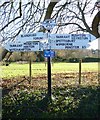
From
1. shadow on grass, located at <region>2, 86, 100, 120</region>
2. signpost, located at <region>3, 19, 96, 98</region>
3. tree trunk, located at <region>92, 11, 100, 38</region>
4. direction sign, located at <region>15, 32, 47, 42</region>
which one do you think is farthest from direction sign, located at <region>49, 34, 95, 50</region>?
tree trunk, located at <region>92, 11, 100, 38</region>

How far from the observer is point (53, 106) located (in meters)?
8.16

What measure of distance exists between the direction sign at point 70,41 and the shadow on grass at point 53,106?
55.1 inches

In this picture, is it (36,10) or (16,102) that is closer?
(16,102)

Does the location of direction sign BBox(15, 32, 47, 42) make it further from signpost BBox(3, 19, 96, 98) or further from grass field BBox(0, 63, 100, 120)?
grass field BBox(0, 63, 100, 120)

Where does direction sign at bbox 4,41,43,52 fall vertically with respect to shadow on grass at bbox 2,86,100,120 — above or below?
above

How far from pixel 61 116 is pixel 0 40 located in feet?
10.6

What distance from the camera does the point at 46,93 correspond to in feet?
30.0

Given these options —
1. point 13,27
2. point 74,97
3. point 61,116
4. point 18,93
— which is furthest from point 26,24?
point 61,116

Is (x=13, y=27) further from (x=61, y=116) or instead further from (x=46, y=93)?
(x=61, y=116)

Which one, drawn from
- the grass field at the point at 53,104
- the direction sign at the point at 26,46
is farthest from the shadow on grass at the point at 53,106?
the direction sign at the point at 26,46

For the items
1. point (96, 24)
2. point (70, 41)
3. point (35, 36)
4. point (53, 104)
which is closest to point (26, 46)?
point (35, 36)

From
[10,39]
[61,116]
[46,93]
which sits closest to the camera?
[61,116]

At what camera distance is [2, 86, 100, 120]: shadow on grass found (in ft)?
25.8

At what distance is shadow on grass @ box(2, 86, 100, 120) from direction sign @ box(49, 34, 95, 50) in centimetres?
140
